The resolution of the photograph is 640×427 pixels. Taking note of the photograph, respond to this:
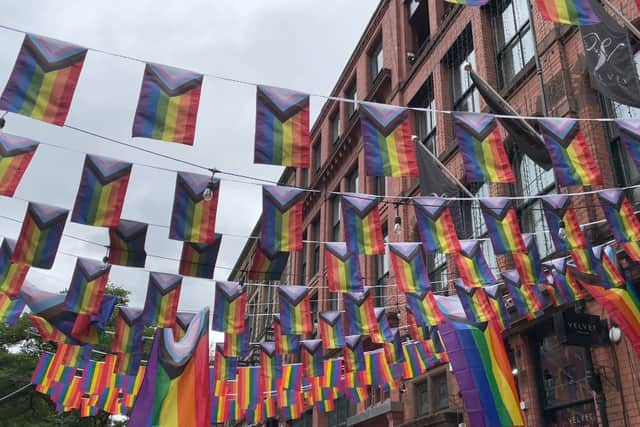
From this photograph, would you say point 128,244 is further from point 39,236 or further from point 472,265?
point 472,265

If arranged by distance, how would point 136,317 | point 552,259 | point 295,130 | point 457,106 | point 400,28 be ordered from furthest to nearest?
point 400,28, point 457,106, point 136,317, point 552,259, point 295,130

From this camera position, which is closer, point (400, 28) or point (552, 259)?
point (552, 259)

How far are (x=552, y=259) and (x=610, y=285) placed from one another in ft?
5.76

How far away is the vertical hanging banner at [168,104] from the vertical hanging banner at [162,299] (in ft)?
16.5

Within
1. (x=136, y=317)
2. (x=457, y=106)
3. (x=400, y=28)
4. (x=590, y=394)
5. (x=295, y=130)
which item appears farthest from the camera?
(x=400, y=28)

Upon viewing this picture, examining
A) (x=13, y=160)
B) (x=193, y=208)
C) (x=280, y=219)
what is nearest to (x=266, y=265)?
(x=280, y=219)

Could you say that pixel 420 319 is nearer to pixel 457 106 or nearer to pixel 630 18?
pixel 630 18

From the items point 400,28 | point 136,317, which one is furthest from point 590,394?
point 400,28

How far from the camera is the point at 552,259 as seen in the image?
453 inches

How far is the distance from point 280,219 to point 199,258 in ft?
5.61

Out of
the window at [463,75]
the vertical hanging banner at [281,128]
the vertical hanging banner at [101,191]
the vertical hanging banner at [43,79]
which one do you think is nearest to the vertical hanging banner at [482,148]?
the vertical hanging banner at [281,128]

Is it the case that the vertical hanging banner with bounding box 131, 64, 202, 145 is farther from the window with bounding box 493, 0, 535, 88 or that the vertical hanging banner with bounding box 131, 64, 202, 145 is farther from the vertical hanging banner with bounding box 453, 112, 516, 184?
the window with bounding box 493, 0, 535, 88

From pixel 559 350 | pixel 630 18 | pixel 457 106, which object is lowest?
pixel 559 350

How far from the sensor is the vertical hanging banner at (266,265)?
9.66 m
